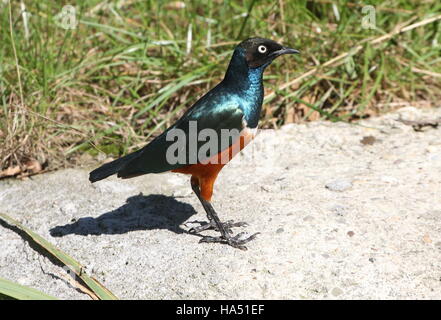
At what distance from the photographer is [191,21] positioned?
233 inches

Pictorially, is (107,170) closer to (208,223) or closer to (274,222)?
(208,223)

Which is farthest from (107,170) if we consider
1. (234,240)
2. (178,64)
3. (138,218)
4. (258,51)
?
(178,64)

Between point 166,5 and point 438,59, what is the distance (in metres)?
2.50

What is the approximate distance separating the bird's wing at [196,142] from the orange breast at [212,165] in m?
0.03

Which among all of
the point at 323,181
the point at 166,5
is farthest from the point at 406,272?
the point at 166,5

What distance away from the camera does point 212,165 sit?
155 inches

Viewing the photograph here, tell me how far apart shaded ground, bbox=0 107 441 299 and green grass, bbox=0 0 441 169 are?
1.19 feet

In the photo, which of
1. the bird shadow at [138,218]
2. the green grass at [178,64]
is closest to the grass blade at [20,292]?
the bird shadow at [138,218]

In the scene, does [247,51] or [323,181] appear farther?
[323,181]

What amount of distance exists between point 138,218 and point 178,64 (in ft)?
5.91

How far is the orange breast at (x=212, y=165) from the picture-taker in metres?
3.93

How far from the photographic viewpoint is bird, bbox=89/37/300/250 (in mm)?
3928

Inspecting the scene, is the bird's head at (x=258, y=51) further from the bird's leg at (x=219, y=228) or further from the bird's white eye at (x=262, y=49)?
the bird's leg at (x=219, y=228)

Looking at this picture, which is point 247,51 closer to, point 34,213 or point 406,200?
point 406,200
